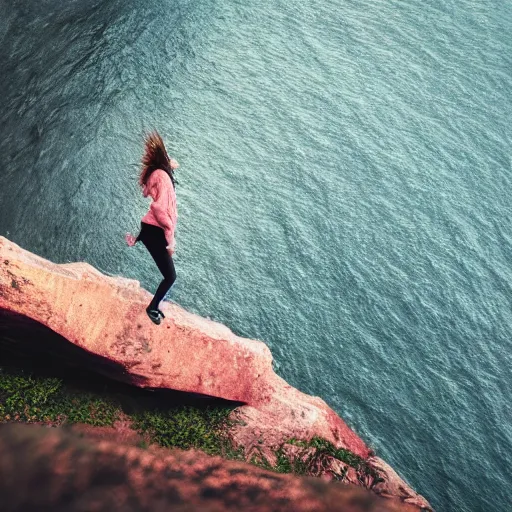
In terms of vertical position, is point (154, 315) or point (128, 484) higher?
point (128, 484)

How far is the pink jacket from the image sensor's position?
5.57 metres

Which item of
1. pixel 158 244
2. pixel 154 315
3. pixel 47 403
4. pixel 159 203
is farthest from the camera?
pixel 47 403

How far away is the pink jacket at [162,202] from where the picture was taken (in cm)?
557

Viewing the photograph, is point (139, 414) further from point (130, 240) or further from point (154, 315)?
point (130, 240)

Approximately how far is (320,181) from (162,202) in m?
4.70

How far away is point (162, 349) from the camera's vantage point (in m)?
6.87

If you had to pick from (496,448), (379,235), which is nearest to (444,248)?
(379,235)

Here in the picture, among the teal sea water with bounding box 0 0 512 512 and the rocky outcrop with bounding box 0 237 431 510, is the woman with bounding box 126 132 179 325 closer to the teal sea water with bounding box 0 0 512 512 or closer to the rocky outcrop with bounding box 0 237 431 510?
the rocky outcrop with bounding box 0 237 431 510

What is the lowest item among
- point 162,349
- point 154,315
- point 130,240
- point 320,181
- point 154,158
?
point 162,349

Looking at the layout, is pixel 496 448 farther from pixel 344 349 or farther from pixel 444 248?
pixel 444 248

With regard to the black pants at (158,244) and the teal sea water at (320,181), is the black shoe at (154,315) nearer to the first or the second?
the black pants at (158,244)

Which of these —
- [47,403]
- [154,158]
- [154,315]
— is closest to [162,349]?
[154,315]

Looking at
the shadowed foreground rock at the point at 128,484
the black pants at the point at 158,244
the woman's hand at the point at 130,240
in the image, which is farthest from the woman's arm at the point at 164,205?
the shadowed foreground rock at the point at 128,484

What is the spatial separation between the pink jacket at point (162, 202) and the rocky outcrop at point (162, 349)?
1.37m
